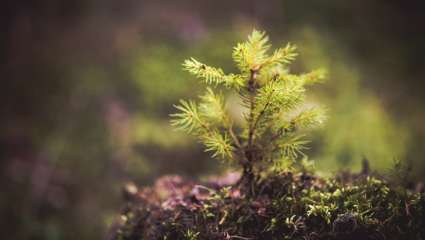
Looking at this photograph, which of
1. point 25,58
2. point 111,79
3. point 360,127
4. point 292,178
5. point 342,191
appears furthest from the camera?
point 25,58

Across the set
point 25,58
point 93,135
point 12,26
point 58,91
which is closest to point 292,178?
point 93,135

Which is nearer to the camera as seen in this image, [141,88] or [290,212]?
[290,212]

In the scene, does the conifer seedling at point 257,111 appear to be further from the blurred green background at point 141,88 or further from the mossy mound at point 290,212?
the blurred green background at point 141,88

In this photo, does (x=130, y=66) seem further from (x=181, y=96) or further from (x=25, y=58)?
(x=25, y=58)

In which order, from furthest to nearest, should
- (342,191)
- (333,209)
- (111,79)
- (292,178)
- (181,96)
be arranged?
(111,79) < (181,96) < (292,178) < (342,191) < (333,209)

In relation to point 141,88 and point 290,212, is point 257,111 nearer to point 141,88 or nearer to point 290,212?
point 290,212

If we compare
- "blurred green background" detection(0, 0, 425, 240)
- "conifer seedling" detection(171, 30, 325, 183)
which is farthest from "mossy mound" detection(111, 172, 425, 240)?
"blurred green background" detection(0, 0, 425, 240)

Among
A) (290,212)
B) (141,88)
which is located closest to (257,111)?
(290,212)
